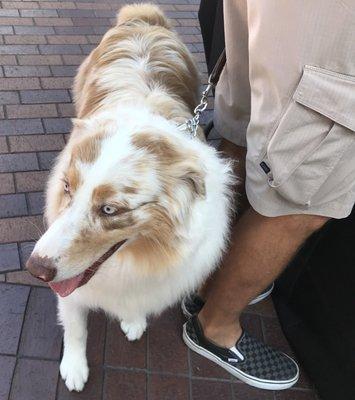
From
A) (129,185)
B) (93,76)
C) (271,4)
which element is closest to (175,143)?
(129,185)

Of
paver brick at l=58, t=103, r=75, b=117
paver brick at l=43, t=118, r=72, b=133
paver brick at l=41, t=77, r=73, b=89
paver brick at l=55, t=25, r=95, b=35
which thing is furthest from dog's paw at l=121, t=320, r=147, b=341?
paver brick at l=55, t=25, r=95, b=35

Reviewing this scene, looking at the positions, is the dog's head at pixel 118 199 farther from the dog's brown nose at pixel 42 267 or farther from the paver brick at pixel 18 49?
the paver brick at pixel 18 49

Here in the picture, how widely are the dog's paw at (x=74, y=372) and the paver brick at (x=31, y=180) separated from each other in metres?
1.15

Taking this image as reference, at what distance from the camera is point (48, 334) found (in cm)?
246

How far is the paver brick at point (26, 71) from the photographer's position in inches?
156

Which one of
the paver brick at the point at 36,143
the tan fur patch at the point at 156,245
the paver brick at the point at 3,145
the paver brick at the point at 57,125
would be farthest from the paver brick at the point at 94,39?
the tan fur patch at the point at 156,245

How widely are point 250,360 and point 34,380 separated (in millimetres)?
1004

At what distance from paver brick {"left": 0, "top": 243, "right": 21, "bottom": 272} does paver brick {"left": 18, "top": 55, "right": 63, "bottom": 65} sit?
1.92 meters

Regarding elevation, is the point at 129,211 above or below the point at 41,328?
above

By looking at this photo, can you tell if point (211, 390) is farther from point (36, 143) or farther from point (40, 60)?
point (40, 60)

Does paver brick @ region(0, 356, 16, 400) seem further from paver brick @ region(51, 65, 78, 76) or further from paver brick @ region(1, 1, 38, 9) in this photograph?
paver brick @ region(1, 1, 38, 9)

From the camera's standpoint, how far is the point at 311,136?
1.68 m

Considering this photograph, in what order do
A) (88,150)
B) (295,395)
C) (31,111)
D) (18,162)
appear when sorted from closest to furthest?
(88,150), (295,395), (18,162), (31,111)

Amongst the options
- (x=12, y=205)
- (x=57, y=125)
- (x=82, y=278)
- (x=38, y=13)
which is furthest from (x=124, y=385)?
(x=38, y=13)
